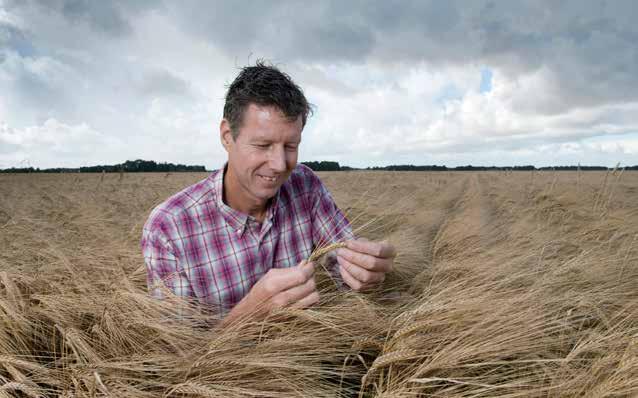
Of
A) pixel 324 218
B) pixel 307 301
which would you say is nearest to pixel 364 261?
pixel 307 301

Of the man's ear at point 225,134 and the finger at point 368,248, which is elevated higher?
the man's ear at point 225,134

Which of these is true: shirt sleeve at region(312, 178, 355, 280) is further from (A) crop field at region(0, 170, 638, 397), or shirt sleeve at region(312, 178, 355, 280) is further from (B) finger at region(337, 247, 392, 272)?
(B) finger at region(337, 247, 392, 272)

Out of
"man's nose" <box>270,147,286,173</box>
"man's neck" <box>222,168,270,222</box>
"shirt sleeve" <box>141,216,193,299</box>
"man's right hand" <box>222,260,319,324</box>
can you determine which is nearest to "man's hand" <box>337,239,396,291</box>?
"man's right hand" <box>222,260,319,324</box>

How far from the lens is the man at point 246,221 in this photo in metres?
1.56

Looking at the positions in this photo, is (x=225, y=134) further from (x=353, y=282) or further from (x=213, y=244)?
(x=353, y=282)

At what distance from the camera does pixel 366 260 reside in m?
1.38

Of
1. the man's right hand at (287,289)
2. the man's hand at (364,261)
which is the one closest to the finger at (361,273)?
the man's hand at (364,261)

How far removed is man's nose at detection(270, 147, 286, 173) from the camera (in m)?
1.55

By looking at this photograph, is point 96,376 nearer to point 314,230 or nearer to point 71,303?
Result: point 71,303

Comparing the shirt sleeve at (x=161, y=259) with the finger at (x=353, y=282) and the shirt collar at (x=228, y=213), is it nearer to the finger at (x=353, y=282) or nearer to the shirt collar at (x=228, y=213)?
the shirt collar at (x=228, y=213)

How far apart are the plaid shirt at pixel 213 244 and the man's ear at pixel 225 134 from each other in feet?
0.44

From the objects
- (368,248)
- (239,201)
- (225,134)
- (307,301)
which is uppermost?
(225,134)

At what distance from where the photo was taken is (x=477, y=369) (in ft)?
3.79

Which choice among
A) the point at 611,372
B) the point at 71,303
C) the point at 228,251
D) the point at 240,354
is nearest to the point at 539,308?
the point at 611,372
